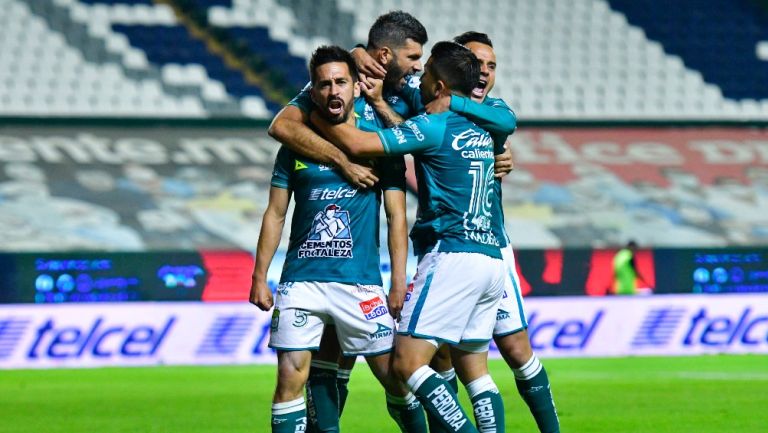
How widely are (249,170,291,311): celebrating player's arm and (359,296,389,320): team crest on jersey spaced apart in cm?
40

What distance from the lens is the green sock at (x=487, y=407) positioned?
226 inches

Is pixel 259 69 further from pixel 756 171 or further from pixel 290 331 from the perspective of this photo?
pixel 290 331

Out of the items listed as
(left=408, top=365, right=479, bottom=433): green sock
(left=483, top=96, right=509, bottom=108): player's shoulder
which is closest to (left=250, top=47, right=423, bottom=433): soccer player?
(left=408, top=365, right=479, bottom=433): green sock

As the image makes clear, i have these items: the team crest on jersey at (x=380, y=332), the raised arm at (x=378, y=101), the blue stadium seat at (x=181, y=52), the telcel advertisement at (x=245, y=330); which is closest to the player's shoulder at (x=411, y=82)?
the raised arm at (x=378, y=101)

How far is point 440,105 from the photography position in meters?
5.54

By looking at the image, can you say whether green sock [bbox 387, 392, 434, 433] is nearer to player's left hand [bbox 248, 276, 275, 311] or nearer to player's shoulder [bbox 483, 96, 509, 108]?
player's left hand [bbox 248, 276, 275, 311]

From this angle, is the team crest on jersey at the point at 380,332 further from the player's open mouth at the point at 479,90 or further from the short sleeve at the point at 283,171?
the player's open mouth at the point at 479,90

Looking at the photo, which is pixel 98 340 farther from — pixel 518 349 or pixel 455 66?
pixel 455 66

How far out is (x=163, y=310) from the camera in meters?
13.3

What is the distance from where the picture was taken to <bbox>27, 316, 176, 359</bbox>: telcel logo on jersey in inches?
521

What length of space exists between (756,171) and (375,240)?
14860 millimetres

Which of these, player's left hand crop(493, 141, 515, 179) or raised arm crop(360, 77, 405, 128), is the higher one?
raised arm crop(360, 77, 405, 128)

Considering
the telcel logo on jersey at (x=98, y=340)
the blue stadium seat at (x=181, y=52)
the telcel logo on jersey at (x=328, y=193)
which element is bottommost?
the telcel logo on jersey at (x=98, y=340)

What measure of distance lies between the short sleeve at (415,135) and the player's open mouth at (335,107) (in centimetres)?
19
